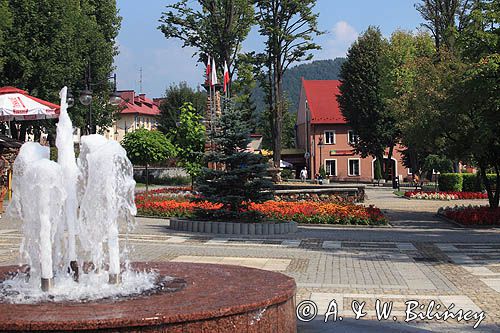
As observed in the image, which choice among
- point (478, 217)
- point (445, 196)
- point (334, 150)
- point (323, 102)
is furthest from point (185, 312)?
point (323, 102)

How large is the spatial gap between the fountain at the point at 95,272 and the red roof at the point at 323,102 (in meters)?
67.5

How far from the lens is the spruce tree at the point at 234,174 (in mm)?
18516

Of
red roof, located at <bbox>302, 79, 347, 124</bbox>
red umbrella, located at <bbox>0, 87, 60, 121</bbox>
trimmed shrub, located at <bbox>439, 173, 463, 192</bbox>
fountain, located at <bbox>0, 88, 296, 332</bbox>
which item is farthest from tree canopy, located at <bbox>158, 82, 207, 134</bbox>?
fountain, located at <bbox>0, 88, 296, 332</bbox>

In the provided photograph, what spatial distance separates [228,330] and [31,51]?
116 feet

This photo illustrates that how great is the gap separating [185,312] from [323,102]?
73.9 metres

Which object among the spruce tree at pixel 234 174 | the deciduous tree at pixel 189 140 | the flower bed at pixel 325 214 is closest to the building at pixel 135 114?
the deciduous tree at pixel 189 140

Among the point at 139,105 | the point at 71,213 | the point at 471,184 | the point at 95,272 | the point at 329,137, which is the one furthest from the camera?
the point at 139,105

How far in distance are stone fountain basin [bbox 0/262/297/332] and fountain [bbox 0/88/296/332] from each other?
1 cm

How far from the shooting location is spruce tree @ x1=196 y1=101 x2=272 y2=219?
60.7 feet

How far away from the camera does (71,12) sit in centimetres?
3938

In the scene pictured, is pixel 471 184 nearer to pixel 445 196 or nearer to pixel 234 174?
pixel 445 196

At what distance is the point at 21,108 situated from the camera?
77.8 feet

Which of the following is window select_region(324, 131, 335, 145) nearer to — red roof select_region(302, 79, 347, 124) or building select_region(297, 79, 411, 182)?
building select_region(297, 79, 411, 182)

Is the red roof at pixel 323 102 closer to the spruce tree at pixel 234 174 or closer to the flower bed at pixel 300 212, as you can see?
the flower bed at pixel 300 212
